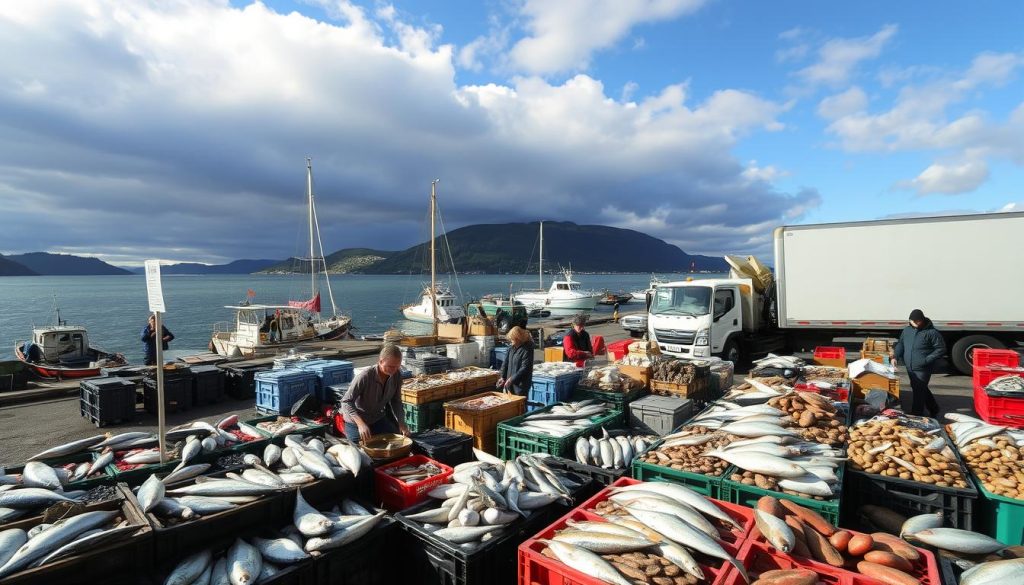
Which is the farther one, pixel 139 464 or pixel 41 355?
pixel 41 355

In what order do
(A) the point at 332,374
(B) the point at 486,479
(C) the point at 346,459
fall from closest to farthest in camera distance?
(B) the point at 486,479 → (C) the point at 346,459 → (A) the point at 332,374

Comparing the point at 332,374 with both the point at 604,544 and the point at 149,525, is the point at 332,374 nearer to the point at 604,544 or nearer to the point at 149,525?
the point at 149,525

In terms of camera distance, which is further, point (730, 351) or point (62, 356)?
point (62, 356)

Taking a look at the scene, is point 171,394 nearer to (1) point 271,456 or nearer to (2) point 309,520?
(1) point 271,456

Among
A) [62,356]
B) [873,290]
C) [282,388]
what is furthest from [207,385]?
[873,290]

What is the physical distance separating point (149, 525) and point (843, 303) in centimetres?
1494

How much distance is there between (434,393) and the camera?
6.59 meters

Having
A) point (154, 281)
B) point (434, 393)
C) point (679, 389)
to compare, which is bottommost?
point (679, 389)

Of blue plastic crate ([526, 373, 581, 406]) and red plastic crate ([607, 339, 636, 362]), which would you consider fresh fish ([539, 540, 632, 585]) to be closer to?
blue plastic crate ([526, 373, 581, 406])

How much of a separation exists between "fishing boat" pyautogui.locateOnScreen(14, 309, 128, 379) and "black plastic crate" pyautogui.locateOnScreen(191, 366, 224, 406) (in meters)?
8.92

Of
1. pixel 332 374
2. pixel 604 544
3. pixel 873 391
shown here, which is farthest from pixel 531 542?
pixel 873 391

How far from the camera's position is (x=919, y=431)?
4.53m

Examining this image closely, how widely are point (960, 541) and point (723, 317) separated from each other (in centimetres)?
986

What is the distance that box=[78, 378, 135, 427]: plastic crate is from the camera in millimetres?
7672
